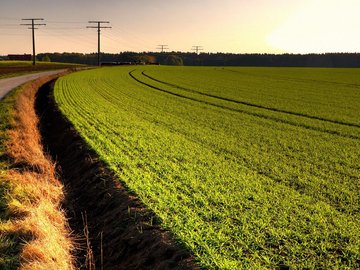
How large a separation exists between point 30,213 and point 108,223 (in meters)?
1.51

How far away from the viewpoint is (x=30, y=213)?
708 cm

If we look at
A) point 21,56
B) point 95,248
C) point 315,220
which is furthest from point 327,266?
point 21,56

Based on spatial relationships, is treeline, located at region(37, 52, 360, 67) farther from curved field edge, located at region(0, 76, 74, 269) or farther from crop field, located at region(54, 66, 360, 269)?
curved field edge, located at region(0, 76, 74, 269)

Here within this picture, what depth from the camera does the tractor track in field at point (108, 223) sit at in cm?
582

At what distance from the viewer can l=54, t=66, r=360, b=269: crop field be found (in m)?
5.70

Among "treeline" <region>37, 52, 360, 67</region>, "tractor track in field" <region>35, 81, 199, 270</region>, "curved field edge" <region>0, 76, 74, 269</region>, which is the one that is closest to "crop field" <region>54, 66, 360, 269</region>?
"tractor track in field" <region>35, 81, 199, 270</region>

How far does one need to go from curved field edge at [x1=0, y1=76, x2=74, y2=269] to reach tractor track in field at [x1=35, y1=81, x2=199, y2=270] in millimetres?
384

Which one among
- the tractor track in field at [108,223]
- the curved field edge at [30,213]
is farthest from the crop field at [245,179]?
the curved field edge at [30,213]

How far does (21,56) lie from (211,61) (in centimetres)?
9721

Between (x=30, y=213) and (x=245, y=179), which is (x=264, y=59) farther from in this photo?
(x=30, y=213)

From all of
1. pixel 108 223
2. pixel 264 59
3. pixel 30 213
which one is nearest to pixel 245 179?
pixel 108 223

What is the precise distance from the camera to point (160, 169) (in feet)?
31.1

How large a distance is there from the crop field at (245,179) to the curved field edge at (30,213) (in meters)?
1.70

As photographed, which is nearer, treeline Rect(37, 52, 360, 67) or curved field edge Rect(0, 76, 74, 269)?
curved field edge Rect(0, 76, 74, 269)
